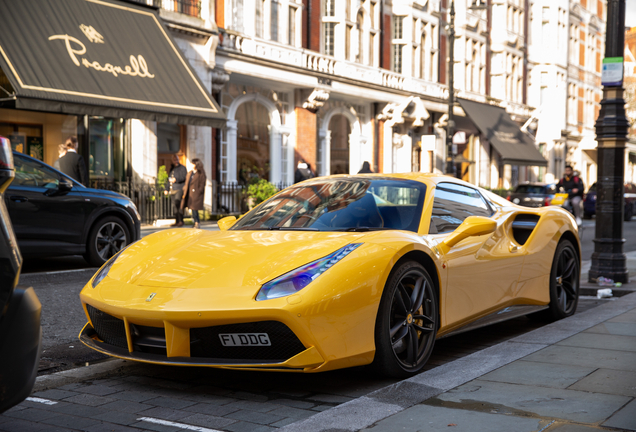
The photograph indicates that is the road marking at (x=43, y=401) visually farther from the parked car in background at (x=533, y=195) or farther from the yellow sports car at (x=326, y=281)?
the parked car in background at (x=533, y=195)

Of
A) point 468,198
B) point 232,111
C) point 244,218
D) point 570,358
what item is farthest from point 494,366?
point 232,111

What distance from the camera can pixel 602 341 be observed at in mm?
4930

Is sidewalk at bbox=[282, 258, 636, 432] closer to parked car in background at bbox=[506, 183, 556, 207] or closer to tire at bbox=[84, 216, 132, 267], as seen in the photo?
tire at bbox=[84, 216, 132, 267]

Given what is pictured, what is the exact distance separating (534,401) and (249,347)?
4.86 feet

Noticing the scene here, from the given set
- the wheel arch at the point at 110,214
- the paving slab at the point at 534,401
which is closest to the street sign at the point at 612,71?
the paving slab at the point at 534,401

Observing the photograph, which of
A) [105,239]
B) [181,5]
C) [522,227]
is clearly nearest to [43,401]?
[522,227]

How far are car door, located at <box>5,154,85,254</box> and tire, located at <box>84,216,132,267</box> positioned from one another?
8.2 inches

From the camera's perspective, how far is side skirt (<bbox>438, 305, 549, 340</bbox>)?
15.9 feet

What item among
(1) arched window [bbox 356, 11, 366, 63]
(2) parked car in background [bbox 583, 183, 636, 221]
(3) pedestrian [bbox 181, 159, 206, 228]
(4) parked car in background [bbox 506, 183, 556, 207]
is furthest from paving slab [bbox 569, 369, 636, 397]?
(2) parked car in background [bbox 583, 183, 636, 221]

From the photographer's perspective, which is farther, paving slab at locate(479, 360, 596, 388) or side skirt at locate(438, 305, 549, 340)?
side skirt at locate(438, 305, 549, 340)

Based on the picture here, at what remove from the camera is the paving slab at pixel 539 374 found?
12.7ft

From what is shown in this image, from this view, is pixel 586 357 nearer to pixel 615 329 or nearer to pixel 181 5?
pixel 615 329

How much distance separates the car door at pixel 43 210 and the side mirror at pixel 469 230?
6013 mm

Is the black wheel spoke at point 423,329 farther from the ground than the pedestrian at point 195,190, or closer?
closer
